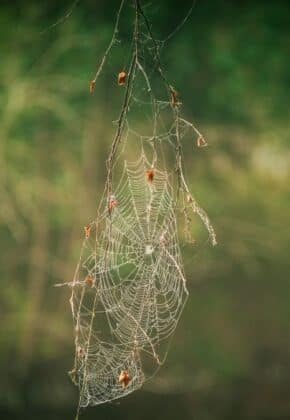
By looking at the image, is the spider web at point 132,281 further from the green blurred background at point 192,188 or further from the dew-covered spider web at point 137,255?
the green blurred background at point 192,188

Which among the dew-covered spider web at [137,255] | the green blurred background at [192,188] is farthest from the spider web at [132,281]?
the green blurred background at [192,188]

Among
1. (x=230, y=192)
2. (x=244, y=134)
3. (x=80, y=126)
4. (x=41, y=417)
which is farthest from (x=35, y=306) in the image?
(x=244, y=134)

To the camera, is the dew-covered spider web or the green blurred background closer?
the dew-covered spider web

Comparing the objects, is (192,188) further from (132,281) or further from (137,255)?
(132,281)

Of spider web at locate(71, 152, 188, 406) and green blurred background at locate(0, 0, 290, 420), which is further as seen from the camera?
green blurred background at locate(0, 0, 290, 420)

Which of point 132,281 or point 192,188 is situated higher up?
point 192,188

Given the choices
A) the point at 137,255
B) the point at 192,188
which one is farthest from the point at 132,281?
the point at 192,188

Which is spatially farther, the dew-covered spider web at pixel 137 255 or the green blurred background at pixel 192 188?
the green blurred background at pixel 192 188

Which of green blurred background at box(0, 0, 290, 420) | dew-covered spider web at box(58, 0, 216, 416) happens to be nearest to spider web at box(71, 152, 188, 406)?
dew-covered spider web at box(58, 0, 216, 416)

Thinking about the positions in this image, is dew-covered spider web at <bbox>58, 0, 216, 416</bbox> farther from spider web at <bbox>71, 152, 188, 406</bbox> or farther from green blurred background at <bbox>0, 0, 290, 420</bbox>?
green blurred background at <bbox>0, 0, 290, 420</bbox>
